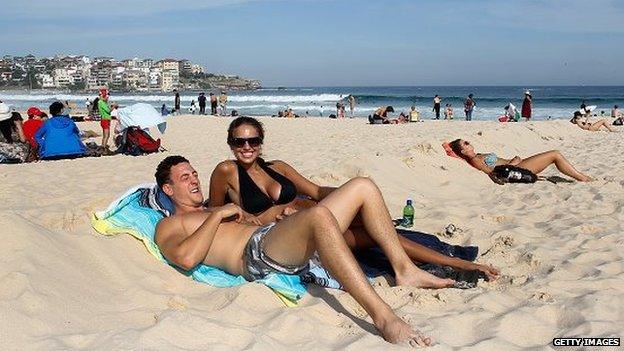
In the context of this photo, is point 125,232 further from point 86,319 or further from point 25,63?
point 25,63

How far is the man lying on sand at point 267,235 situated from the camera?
10.3 ft

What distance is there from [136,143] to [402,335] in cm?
909

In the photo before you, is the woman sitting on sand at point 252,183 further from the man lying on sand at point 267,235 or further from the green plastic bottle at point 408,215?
the green plastic bottle at point 408,215

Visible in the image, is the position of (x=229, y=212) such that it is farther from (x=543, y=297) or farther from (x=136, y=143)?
(x=136, y=143)

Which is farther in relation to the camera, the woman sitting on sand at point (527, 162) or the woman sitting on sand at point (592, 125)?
the woman sitting on sand at point (592, 125)

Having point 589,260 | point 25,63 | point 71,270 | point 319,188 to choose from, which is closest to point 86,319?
point 71,270

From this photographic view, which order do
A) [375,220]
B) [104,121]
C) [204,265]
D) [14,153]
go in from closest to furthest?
[375,220]
[204,265]
[14,153]
[104,121]

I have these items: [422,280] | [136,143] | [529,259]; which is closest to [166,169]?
[422,280]

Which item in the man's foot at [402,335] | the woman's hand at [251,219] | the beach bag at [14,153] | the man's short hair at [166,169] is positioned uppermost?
the man's short hair at [166,169]

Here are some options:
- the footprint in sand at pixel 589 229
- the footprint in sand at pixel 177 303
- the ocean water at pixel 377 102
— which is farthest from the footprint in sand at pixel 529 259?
the ocean water at pixel 377 102

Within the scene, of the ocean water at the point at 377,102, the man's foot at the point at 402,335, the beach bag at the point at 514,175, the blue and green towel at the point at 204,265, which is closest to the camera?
the man's foot at the point at 402,335

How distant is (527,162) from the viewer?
7828 millimetres

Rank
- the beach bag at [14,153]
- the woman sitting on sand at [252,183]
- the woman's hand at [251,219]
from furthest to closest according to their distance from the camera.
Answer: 1. the beach bag at [14,153]
2. the woman sitting on sand at [252,183]
3. the woman's hand at [251,219]

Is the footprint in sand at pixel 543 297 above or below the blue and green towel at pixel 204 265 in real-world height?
below
